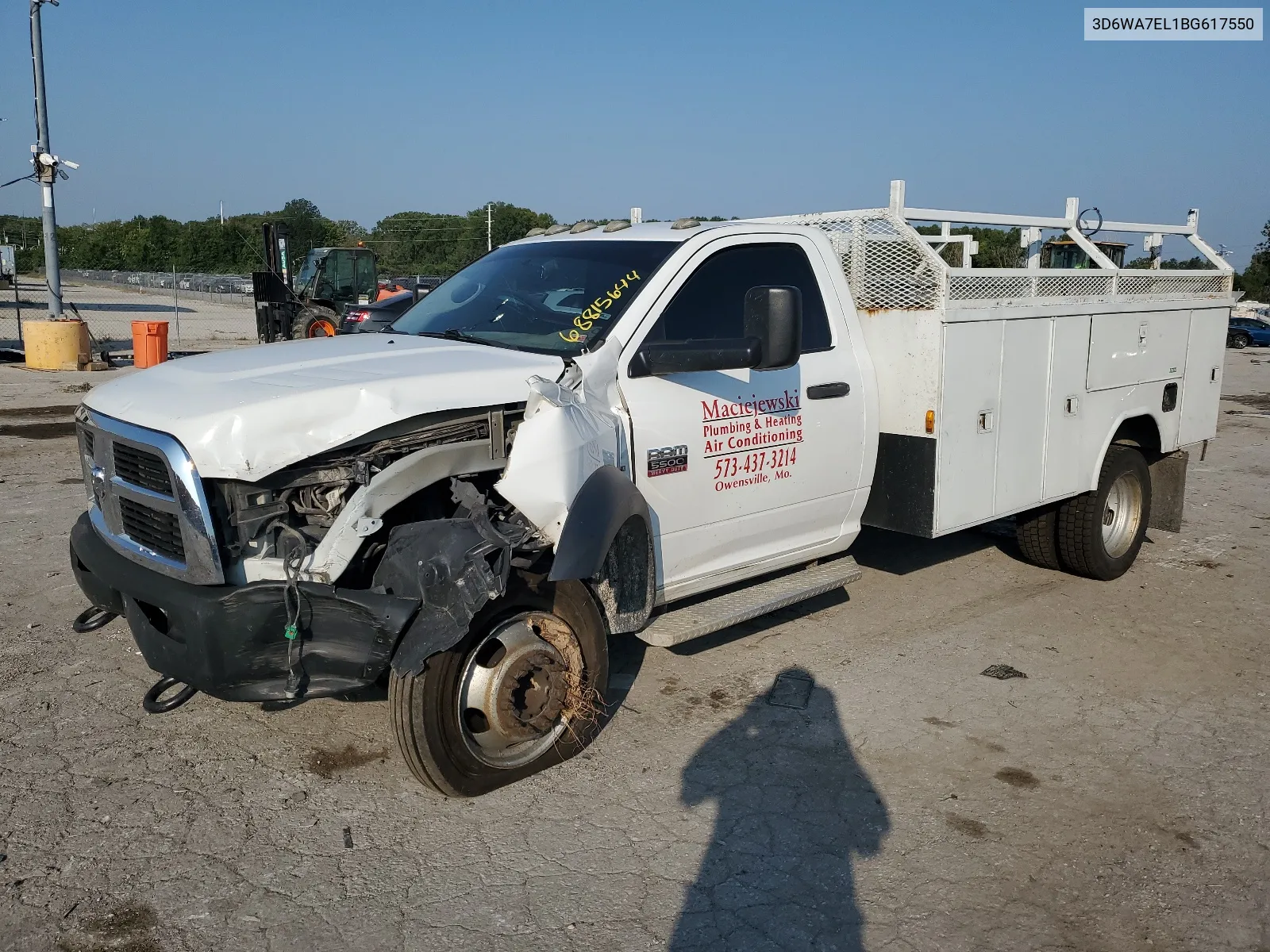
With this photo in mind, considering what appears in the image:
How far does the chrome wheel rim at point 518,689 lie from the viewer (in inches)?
154

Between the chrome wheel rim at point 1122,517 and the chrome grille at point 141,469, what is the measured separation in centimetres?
572

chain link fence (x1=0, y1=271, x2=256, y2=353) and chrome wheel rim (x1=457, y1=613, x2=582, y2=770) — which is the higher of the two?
chain link fence (x1=0, y1=271, x2=256, y2=353)

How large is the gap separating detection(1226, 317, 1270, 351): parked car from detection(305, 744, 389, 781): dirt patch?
37.6 meters

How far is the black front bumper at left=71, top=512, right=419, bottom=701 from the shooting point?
134 inches

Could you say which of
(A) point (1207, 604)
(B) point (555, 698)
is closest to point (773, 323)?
(B) point (555, 698)

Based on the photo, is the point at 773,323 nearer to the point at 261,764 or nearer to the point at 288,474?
the point at 288,474

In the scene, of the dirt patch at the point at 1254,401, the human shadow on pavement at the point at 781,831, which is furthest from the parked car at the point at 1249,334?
the human shadow on pavement at the point at 781,831

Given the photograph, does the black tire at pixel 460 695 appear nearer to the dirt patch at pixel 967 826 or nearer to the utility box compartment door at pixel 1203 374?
the dirt patch at pixel 967 826

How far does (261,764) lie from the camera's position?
13.8 feet

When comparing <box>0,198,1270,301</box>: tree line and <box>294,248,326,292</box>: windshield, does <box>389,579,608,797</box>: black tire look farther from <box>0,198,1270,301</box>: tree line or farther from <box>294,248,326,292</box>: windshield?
<box>0,198,1270,301</box>: tree line

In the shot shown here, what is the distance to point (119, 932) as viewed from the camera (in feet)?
10.3

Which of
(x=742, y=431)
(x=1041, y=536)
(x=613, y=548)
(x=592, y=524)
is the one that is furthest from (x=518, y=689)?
(x=1041, y=536)

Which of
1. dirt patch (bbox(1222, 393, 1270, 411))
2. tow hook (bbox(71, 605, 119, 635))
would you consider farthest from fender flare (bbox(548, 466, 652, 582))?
dirt patch (bbox(1222, 393, 1270, 411))

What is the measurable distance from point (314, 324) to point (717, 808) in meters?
18.2
